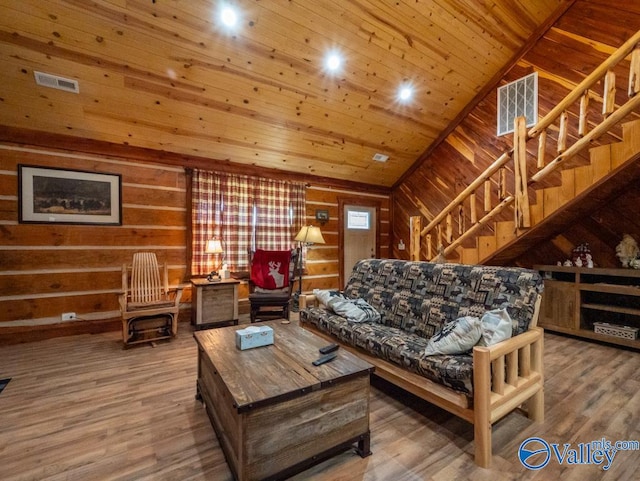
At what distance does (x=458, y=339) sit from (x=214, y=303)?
2986 mm

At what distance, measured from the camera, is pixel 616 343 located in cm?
322

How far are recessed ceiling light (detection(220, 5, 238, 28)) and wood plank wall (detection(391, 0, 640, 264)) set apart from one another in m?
3.90

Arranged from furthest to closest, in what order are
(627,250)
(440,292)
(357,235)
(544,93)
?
(357,235), (544,93), (627,250), (440,292)

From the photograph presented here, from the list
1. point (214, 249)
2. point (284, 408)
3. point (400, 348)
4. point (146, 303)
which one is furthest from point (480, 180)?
point (146, 303)

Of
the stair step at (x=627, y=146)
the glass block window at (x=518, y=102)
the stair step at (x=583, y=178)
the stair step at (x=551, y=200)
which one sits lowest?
the stair step at (x=551, y=200)

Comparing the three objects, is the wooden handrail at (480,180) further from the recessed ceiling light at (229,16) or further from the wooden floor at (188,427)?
the recessed ceiling light at (229,16)

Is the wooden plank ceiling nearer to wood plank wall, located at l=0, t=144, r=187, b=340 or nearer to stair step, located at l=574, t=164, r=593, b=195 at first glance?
wood plank wall, located at l=0, t=144, r=187, b=340

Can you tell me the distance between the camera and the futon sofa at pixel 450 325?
63.5 inches

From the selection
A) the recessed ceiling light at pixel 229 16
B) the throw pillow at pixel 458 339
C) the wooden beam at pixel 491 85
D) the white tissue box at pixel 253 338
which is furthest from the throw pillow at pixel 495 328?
the wooden beam at pixel 491 85

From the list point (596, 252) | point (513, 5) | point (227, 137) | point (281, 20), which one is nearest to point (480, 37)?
point (513, 5)

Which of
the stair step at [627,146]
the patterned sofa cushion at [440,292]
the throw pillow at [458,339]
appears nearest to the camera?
the throw pillow at [458,339]

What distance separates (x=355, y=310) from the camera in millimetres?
2686

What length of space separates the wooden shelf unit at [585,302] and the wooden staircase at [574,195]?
0.59 m

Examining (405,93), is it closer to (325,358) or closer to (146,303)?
(325,358)
